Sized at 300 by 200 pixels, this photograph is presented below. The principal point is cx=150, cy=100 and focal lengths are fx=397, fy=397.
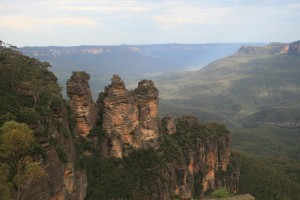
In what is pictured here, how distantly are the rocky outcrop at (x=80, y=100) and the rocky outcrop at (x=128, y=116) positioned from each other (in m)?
3.10

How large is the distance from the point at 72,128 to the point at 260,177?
127 ft

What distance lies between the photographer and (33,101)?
112ft

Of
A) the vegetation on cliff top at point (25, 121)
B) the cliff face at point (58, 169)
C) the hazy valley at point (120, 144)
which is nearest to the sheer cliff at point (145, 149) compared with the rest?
the hazy valley at point (120, 144)

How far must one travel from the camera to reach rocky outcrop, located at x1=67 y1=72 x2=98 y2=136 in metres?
42.4

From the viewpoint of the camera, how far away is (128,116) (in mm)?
47406

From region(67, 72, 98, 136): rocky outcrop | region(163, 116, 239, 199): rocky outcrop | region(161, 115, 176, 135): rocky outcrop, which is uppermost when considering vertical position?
region(67, 72, 98, 136): rocky outcrop

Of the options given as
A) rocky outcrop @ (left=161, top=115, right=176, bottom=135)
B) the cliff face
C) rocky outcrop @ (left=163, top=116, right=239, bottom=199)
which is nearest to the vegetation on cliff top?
the cliff face

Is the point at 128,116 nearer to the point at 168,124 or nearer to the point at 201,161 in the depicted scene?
the point at 168,124

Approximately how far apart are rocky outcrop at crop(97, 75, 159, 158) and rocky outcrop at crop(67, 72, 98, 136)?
3.10 meters

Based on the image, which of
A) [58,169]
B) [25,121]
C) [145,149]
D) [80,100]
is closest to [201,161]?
[145,149]

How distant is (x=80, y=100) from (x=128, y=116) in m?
7.09

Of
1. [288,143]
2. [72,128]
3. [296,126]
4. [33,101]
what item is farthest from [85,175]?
[296,126]

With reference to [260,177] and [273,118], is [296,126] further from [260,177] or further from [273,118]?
[260,177]

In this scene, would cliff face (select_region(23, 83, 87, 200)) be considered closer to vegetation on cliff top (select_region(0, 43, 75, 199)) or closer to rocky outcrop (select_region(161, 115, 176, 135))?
vegetation on cliff top (select_region(0, 43, 75, 199))
